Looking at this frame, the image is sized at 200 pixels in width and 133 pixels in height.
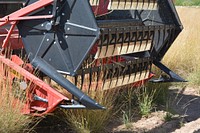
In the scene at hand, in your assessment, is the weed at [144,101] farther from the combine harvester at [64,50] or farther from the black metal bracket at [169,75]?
the combine harvester at [64,50]

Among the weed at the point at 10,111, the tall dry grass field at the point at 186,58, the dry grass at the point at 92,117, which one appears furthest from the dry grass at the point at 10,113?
the tall dry grass field at the point at 186,58

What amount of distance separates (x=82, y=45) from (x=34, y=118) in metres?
0.96

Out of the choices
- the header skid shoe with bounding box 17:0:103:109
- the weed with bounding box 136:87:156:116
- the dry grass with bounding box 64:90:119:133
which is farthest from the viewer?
the weed with bounding box 136:87:156:116

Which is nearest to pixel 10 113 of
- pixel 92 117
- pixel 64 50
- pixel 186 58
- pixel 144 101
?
pixel 64 50

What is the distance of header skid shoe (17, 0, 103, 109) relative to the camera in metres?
4.11

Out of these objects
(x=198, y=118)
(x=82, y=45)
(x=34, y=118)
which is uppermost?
(x=82, y=45)

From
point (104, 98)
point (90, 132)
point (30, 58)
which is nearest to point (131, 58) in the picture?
point (104, 98)

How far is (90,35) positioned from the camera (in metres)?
4.09

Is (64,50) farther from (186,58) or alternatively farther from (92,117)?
(186,58)

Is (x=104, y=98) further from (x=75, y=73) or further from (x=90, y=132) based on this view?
(x=75, y=73)

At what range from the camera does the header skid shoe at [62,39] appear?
162 inches

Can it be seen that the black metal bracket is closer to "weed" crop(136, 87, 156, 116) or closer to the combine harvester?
"weed" crop(136, 87, 156, 116)

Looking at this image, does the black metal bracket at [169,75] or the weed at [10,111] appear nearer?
the weed at [10,111]

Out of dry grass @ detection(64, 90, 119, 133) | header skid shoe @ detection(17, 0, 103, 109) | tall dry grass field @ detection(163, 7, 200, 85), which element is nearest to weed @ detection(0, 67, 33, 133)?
header skid shoe @ detection(17, 0, 103, 109)
